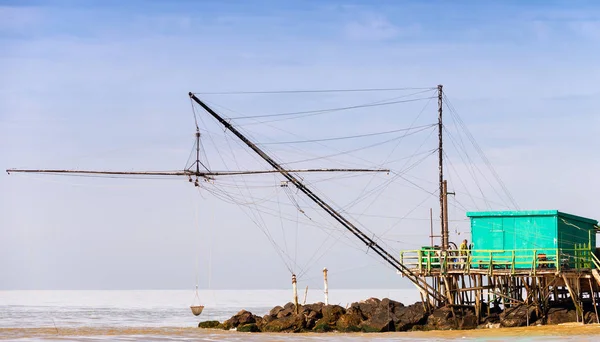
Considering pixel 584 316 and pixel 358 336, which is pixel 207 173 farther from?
pixel 584 316

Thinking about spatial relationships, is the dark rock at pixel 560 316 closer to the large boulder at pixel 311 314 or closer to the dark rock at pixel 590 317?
the dark rock at pixel 590 317

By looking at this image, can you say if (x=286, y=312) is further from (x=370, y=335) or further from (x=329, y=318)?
(x=370, y=335)

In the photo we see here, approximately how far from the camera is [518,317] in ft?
166

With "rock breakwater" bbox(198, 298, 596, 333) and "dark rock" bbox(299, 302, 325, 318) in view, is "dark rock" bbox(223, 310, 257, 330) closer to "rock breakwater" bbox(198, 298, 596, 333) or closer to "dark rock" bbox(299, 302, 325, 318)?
"rock breakwater" bbox(198, 298, 596, 333)

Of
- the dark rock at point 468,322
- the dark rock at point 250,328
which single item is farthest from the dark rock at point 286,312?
the dark rock at point 468,322

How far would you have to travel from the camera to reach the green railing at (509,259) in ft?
165

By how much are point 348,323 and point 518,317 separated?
8.43 metres

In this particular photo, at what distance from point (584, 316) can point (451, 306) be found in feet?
21.3

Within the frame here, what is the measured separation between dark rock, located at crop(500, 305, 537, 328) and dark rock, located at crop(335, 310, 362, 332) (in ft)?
23.5

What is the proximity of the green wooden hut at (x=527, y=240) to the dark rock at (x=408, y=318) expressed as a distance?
12.3ft

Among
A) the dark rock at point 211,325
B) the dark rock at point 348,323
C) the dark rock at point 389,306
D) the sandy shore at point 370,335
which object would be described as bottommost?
the sandy shore at point 370,335

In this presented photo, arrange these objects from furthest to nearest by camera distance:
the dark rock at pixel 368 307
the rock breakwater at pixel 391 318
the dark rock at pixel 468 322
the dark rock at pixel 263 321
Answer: the dark rock at pixel 263 321, the dark rock at pixel 368 307, the dark rock at pixel 468 322, the rock breakwater at pixel 391 318

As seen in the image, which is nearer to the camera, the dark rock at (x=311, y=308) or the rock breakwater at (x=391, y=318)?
the rock breakwater at (x=391, y=318)

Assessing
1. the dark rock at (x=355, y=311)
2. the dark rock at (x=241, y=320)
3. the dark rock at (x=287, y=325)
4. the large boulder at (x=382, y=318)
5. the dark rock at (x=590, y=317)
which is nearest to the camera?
the dark rock at (x=590, y=317)
